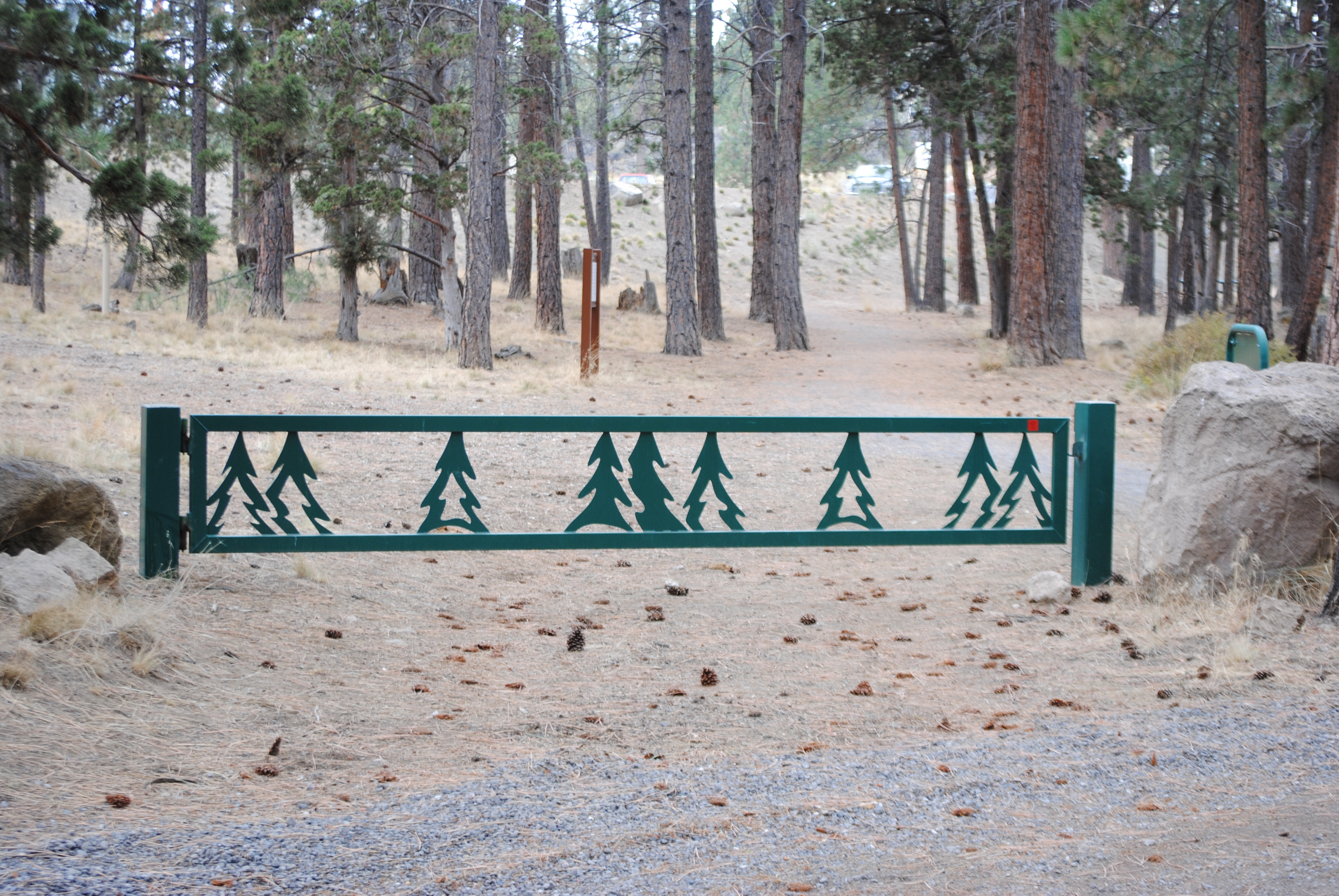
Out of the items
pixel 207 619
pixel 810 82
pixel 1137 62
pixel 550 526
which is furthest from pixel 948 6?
pixel 810 82

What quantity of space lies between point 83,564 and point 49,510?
0.43 metres

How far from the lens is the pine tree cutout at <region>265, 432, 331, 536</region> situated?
537cm

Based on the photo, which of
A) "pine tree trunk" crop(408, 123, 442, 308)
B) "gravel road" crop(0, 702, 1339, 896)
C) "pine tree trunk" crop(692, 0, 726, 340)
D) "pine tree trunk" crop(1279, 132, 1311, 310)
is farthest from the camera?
"pine tree trunk" crop(408, 123, 442, 308)

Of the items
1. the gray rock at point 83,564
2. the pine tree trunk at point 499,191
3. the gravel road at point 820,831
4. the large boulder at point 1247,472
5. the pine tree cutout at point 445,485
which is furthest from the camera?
the pine tree trunk at point 499,191

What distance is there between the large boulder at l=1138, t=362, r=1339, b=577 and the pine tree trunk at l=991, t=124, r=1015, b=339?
1512 cm

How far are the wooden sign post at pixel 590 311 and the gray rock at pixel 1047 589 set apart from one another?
1021 centimetres

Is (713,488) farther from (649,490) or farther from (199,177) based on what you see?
(199,177)

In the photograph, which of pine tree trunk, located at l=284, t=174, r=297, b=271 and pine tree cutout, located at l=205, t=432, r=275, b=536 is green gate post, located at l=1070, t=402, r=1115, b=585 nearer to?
pine tree cutout, located at l=205, t=432, r=275, b=536

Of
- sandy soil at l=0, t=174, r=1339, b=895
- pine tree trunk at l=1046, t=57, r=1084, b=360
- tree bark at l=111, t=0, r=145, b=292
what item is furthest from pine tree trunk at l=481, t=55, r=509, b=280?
tree bark at l=111, t=0, r=145, b=292

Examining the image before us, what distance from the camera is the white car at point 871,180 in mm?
36219

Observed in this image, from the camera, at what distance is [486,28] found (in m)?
15.7

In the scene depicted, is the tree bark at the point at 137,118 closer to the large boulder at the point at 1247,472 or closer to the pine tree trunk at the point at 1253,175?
the large boulder at the point at 1247,472

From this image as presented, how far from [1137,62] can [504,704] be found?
13.2 metres

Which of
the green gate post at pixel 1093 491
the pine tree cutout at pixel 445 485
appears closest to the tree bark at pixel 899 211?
the green gate post at pixel 1093 491
